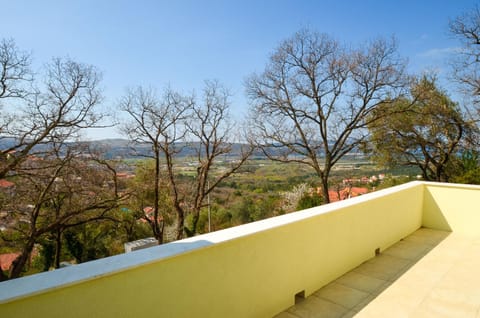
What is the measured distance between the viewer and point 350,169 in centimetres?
1141

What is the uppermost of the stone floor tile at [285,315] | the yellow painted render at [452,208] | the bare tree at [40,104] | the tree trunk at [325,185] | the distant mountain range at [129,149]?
the bare tree at [40,104]

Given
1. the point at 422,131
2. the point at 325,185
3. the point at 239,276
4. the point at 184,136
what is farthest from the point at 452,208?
the point at 184,136

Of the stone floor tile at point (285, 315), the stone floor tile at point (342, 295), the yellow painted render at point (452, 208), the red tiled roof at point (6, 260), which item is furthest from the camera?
the red tiled roof at point (6, 260)

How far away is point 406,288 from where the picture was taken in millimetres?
2285

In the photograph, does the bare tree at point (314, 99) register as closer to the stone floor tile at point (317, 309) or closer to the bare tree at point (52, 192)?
the bare tree at point (52, 192)

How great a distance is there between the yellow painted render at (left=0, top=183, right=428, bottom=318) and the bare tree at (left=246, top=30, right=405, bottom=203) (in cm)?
860

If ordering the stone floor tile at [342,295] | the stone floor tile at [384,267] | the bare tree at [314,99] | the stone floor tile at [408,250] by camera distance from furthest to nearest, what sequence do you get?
1. the bare tree at [314,99]
2. the stone floor tile at [408,250]
3. the stone floor tile at [384,267]
4. the stone floor tile at [342,295]

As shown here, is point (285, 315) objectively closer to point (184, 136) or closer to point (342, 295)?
point (342, 295)

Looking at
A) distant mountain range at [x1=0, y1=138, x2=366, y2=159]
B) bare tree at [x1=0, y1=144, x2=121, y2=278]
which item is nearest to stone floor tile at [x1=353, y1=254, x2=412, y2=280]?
bare tree at [x1=0, y1=144, x2=121, y2=278]

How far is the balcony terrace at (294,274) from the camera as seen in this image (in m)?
1.09

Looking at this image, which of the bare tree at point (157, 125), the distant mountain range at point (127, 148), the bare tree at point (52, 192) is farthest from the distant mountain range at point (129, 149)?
the bare tree at point (52, 192)

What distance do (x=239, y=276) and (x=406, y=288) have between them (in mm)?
1635

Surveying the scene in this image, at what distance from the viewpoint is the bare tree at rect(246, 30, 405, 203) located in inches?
416

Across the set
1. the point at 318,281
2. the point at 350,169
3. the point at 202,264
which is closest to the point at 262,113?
the point at 350,169
